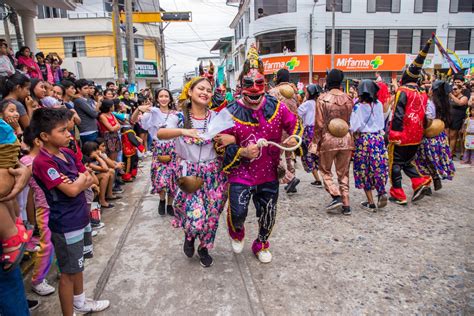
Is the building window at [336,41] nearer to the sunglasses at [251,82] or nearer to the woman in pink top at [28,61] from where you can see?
the woman in pink top at [28,61]

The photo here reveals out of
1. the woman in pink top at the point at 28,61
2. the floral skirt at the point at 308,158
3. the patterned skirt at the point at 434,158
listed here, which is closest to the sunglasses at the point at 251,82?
the floral skirt at the point at 308,158

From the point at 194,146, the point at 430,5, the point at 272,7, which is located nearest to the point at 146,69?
the point at 272,7

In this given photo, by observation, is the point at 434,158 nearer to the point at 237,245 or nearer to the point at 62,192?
the point at 237,245

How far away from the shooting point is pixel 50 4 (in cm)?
1108

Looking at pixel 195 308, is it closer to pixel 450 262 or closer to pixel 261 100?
pixel 261 100

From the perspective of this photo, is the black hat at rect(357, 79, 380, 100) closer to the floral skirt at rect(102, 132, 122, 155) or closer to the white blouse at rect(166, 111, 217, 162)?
the white blouse at rect(166, 111, 217, 162)

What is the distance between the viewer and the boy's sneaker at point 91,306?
8.46 ft

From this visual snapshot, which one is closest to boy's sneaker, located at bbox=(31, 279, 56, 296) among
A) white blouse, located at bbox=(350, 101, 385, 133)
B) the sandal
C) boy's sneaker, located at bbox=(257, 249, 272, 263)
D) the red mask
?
the sandal

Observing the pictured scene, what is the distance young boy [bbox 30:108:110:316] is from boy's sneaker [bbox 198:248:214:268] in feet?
3.87

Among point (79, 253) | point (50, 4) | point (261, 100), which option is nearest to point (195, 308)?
point (79, 253)

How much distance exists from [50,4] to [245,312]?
1199 centimetres

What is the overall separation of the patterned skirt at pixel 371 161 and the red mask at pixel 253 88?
6.98ft

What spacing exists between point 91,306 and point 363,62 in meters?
28.0

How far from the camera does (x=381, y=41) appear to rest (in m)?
27.2
